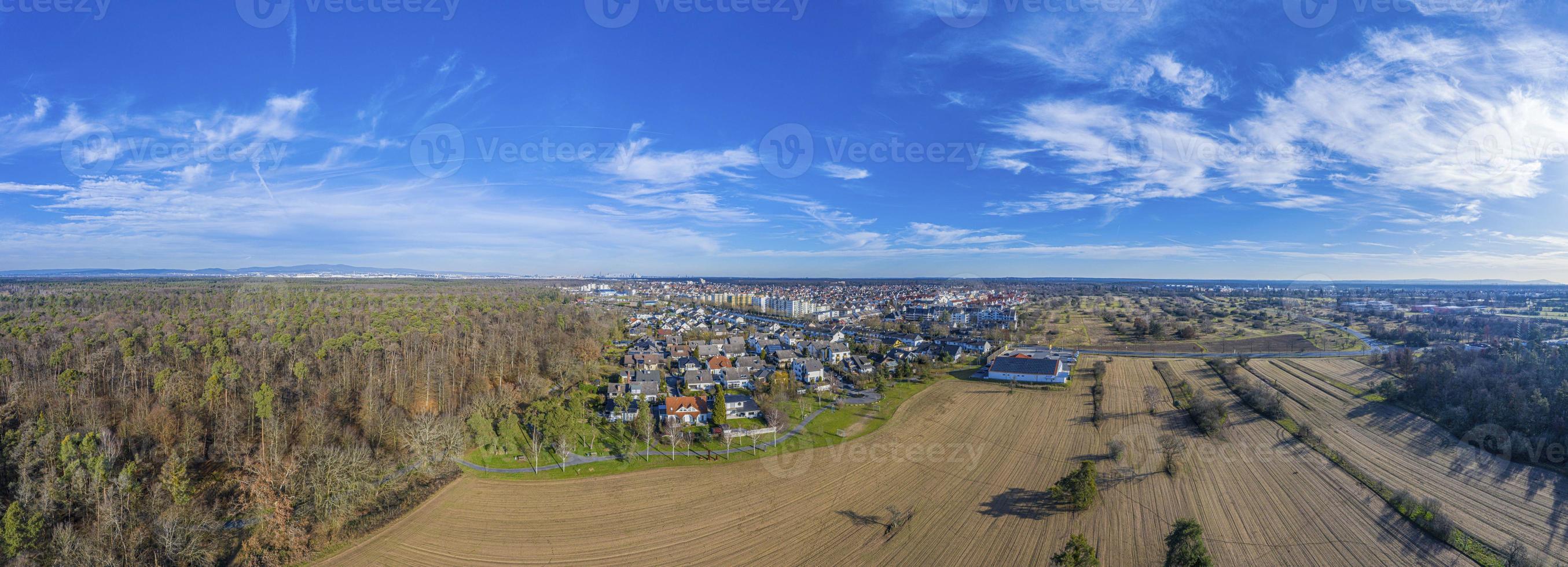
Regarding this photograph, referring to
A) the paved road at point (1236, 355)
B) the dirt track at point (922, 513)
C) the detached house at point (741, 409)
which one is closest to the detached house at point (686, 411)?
the detached house at point (741, 409)

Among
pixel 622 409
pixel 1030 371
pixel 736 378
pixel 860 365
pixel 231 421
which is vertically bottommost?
pixel 736 378

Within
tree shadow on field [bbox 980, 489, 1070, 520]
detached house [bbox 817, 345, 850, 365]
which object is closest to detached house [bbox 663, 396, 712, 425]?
tree shadow on field [bbox 980, 489, 1070, 520]

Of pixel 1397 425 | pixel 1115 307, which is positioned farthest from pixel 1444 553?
pixel 1115 307

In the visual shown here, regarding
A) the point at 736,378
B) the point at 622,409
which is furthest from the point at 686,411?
the point at 736,378

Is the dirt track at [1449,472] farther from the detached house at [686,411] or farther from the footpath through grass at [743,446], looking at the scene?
the detached house at [686,411]

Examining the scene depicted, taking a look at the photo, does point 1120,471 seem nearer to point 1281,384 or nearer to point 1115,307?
point 1281,384

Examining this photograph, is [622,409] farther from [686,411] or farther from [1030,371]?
[1030,371]
